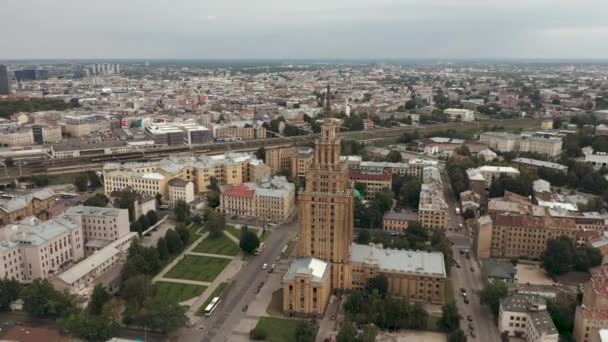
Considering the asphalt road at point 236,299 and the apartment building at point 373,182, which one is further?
the apartment building at point 373,182

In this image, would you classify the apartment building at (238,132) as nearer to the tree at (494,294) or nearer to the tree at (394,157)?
the tree at (394,157)

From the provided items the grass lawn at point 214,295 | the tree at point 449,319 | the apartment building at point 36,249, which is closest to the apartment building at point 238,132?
the apartment building at point 36,249

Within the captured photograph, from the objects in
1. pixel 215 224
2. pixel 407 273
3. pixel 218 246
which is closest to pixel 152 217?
pixel 215 224

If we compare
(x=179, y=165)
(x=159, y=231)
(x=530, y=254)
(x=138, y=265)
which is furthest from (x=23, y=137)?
(x=530, y=254)

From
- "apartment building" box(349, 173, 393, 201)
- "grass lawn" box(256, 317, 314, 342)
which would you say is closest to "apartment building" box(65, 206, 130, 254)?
"grass lawn" box(256, 317, 314, 342)

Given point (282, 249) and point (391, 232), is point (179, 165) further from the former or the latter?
point (391, 232)

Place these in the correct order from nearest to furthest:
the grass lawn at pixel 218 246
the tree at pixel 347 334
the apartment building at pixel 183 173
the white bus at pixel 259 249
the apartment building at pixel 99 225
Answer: the tree at pixel 347 334 → the apartment building at pixel 99 225 → the white bus at pixel 259 249 → the grass lawn at pixel 218 246 → the apartment building at pixel 183 173

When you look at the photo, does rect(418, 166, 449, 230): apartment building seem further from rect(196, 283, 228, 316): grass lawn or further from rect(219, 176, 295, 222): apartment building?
rect(196, 283, 228, 316): grass lawn
